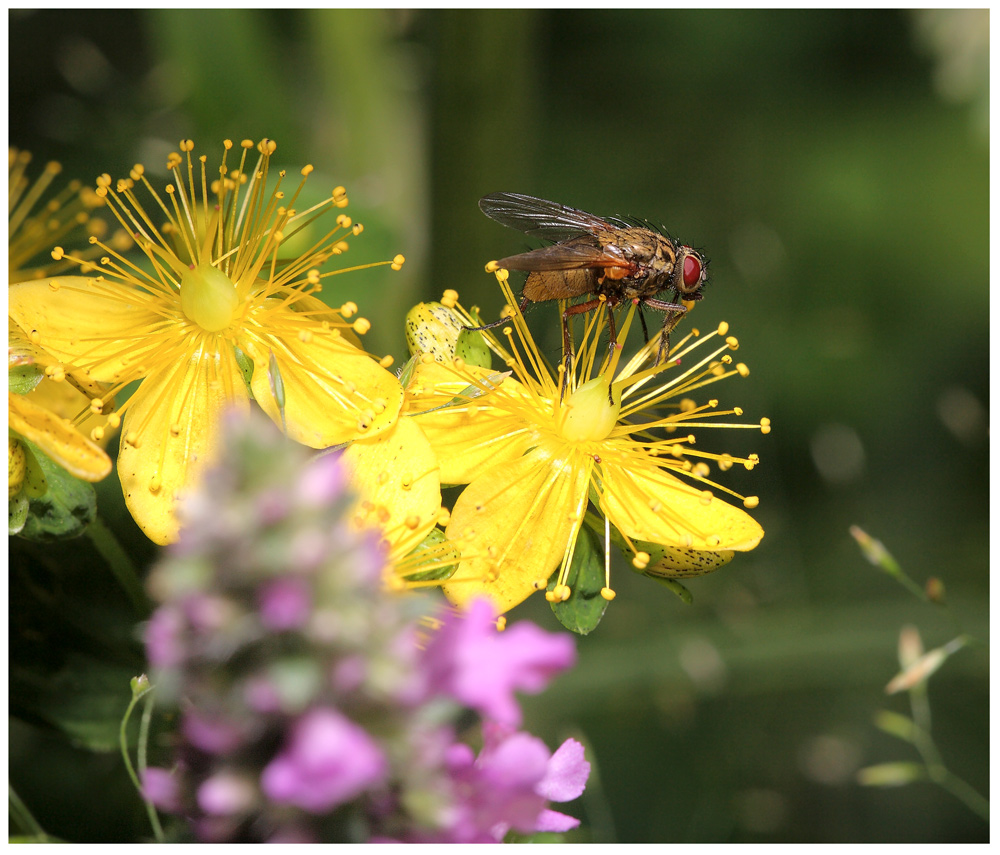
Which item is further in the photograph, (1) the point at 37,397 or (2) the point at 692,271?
(2) the point at 692,271

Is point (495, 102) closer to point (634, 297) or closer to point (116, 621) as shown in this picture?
point (634, 297)

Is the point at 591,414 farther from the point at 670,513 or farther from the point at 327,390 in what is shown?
the point at 327,390

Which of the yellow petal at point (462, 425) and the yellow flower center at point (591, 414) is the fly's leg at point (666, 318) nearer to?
the yellow flower center at point (591, 414)

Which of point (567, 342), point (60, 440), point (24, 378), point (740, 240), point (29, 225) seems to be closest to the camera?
point (60, 440)

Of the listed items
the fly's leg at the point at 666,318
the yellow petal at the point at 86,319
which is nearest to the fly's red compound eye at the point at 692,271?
the fly's leg at the point at 666,318

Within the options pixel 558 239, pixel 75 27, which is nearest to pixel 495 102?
pixel 558 239

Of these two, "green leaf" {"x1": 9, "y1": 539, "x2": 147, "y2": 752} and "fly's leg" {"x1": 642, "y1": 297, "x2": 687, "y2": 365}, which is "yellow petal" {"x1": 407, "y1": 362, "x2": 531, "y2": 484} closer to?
"fly's leg" {"x1": 642, "y1": 297, "x2": 687, "y2": 365}

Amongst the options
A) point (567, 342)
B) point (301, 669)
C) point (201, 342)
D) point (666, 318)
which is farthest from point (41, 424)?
point (666, 318)
